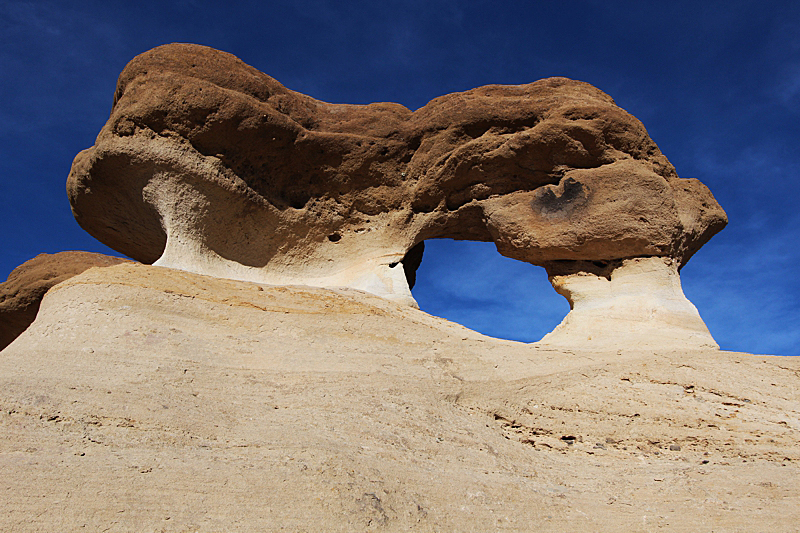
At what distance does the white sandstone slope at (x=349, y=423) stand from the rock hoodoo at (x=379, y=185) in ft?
6.16

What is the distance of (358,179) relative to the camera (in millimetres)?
9062

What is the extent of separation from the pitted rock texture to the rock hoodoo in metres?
0.02

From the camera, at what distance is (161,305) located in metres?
5.67

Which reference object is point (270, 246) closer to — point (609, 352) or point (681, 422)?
point (609, 352)

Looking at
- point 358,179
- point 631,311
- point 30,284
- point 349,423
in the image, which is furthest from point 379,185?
point 30,284

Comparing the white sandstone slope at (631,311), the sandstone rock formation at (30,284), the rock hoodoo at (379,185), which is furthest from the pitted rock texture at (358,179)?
the sandstone rock formation at (30,284)

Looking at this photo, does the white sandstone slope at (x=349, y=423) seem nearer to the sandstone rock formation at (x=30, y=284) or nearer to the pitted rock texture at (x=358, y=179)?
the pitted rock texture at (x=358, y=179)

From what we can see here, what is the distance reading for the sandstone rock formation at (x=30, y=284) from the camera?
10.3m

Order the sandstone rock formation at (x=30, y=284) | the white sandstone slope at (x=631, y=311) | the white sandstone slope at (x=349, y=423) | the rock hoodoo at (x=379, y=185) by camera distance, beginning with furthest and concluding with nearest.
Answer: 1. the sandstone rock formation at (x=30, y=284)
2. the rock hoodoo at (x=379, y=185)
3. the white sandstone slope at (x=631, y=311)
4. the white sandstone slope at (x=349, y=423)

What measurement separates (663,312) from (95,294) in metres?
6.01

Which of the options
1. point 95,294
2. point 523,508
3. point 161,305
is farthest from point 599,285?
point 95,294

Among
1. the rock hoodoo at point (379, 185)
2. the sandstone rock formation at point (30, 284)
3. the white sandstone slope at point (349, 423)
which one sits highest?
the rock hoodoo at point (379, 185)

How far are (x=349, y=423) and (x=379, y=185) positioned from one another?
514 cm

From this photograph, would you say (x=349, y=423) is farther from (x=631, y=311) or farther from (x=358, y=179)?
(x=358, y=179)
